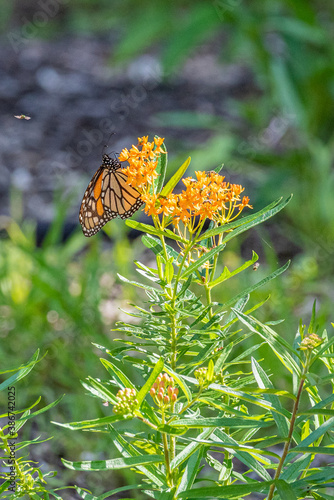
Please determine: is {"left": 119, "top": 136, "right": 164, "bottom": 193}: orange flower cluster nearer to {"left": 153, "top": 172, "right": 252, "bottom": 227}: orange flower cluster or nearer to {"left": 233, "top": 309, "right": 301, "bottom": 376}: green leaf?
{"left": 153, "top": 172, "right": 252, "bottom": 227}: orange flower cluster

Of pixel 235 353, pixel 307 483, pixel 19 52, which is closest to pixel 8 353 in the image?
pixel 235 353

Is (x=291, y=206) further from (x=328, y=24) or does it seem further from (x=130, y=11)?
(x=130, y=11)

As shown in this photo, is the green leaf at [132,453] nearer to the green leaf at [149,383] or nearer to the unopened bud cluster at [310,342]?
the green leaf at [149,383]

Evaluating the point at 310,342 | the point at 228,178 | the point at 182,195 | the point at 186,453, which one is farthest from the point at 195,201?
the point at 228,178

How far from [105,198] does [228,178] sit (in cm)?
252

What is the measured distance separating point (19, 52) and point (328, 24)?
317 cm

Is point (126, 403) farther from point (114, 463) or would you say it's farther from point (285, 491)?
point (285, 491)

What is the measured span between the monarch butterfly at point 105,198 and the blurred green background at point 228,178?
1.55 ft

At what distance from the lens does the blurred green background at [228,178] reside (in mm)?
2229

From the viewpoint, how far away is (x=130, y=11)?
6.38 metres

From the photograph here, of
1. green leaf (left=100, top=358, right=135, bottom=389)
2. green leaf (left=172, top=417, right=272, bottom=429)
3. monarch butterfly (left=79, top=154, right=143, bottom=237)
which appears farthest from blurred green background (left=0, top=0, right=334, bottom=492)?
monarch butterfly (left=79, top=154, right=143, bottom=237)

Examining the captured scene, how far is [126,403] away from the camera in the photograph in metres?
0.76

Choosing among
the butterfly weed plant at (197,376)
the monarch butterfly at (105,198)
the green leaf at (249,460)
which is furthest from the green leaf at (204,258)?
the monarch butterfly at (105,198)

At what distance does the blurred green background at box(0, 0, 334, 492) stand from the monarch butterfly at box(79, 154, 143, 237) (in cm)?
47
